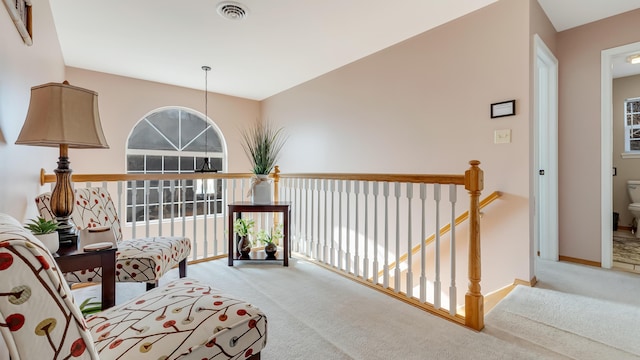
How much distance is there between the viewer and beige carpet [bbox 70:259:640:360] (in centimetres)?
148

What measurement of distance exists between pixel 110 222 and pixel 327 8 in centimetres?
248

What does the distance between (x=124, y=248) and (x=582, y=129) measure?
405 centimetres

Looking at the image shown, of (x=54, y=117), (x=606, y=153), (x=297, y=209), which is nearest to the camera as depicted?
(x=54, y=117)

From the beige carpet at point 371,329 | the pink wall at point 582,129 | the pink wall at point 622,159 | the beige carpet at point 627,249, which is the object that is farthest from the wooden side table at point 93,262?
the pink wall at point 622,159

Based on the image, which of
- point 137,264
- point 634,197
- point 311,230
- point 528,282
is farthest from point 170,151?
point 634,197

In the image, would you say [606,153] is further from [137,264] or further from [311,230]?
[137,264]

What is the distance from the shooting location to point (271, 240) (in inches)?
120

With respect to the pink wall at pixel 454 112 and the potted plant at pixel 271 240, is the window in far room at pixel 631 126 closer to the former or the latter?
the pink wall at pixel 454 112

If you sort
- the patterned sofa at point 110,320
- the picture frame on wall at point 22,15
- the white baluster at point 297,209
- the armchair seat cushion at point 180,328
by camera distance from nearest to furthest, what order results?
the patterned sofa at point 110,320
the armchair seat cushion at point 180,328
the picture frame on wall at point 22,15
the white baluster at point 297,209

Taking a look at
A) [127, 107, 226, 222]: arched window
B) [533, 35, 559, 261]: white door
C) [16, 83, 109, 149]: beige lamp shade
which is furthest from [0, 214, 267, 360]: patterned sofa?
[127, 107, 226, 222]: arched window

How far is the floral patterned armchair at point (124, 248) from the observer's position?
1.77 metres

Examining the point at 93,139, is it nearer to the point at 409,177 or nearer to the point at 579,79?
the point at 409,177

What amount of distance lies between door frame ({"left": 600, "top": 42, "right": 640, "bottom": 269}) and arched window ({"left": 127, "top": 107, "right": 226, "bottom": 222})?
4526mm

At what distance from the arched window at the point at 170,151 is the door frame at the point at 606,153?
4.53 meters
